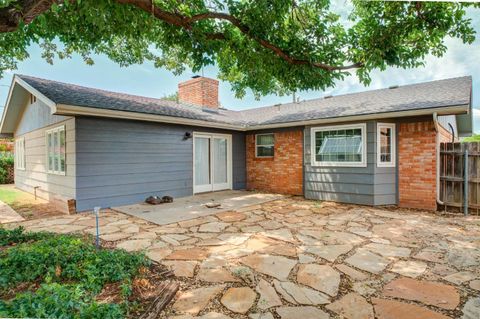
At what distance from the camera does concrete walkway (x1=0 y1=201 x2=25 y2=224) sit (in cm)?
578

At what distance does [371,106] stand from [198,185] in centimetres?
584

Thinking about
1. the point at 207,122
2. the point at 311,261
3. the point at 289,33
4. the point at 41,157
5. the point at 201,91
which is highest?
the point at 201,91

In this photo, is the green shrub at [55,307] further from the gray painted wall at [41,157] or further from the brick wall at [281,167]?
the brick wall at [281,167]

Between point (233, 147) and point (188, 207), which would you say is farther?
point (233, 147)

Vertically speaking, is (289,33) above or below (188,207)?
above

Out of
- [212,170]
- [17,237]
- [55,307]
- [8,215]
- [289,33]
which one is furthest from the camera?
[212,170]

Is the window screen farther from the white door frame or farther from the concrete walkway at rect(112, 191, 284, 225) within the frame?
the white door frame

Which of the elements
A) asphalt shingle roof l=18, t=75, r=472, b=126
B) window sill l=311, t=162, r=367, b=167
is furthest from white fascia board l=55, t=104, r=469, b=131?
window sill l=311, t=162, r=367, b=167

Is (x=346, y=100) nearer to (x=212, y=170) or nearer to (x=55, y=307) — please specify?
(x=212, y=170)

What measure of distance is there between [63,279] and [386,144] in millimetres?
7438

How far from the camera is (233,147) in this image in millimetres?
9992

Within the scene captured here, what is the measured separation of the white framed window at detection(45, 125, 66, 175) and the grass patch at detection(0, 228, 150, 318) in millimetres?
3881

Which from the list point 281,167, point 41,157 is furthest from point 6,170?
point 281,167

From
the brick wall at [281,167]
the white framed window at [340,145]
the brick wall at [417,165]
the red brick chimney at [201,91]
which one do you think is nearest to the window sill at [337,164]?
the white framed window at [340,145]
